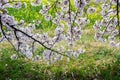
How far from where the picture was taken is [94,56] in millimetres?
7969

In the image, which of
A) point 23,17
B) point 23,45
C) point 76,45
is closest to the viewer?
point 23,45

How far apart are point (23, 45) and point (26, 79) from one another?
5.90 ft

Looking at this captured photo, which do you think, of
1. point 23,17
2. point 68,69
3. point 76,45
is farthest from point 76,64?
point 23,17

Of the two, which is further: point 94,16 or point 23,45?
point 94,16

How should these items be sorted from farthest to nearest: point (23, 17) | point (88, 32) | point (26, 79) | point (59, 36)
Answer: point (23, 17)
point (88, 32)
point (26, 79)
point (59, 36)

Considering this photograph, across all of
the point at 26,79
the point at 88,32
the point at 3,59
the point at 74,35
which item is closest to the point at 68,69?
the point at 26,79

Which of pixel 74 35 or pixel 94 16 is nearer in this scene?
pixel 74 35

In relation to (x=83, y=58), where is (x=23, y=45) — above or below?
above

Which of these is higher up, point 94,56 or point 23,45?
point 23,45

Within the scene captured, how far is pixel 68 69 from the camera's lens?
7328mm

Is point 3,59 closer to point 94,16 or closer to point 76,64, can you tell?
point 76,64

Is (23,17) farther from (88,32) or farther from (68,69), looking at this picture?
(68,69)

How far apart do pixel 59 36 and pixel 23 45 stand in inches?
26.1

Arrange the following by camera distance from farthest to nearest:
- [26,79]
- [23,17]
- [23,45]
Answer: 1. [23,17]
2. [26,79]
3. [23,45]
